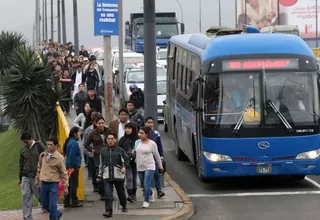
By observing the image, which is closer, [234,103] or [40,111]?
[234,103]

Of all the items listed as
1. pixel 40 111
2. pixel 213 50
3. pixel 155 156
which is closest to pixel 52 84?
pixel 40 111

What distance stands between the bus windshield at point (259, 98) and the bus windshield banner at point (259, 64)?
12cm

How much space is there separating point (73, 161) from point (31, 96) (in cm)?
966

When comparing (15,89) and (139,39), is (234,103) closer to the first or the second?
(15,89)

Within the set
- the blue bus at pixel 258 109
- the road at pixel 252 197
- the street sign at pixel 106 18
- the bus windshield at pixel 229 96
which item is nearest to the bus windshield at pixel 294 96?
the blue bus at pixel 258 109

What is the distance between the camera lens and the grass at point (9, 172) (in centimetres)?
1636

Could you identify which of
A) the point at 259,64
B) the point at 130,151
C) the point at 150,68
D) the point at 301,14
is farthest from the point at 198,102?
the point at 301,14

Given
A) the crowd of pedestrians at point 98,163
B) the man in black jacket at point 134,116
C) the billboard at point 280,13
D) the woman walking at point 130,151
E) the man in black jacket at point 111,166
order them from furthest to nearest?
the billboard at point 280,13
the man in black jacket at point 134,116
the woman walking at point 130,151
the man in black jacket at point 111,166
the crowd of pedestrians at point 98,163

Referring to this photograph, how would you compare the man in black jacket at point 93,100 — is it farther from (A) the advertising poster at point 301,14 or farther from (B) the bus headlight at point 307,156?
(A) the advertising poster at point 301,14

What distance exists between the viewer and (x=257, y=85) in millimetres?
16422

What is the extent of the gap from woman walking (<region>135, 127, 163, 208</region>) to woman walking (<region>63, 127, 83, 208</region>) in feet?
3.44

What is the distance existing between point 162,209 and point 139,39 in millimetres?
38923

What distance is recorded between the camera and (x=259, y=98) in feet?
53.5

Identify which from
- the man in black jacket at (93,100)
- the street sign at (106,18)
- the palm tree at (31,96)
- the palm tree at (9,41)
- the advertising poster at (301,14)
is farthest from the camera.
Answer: the advertising poster at (301,14)
